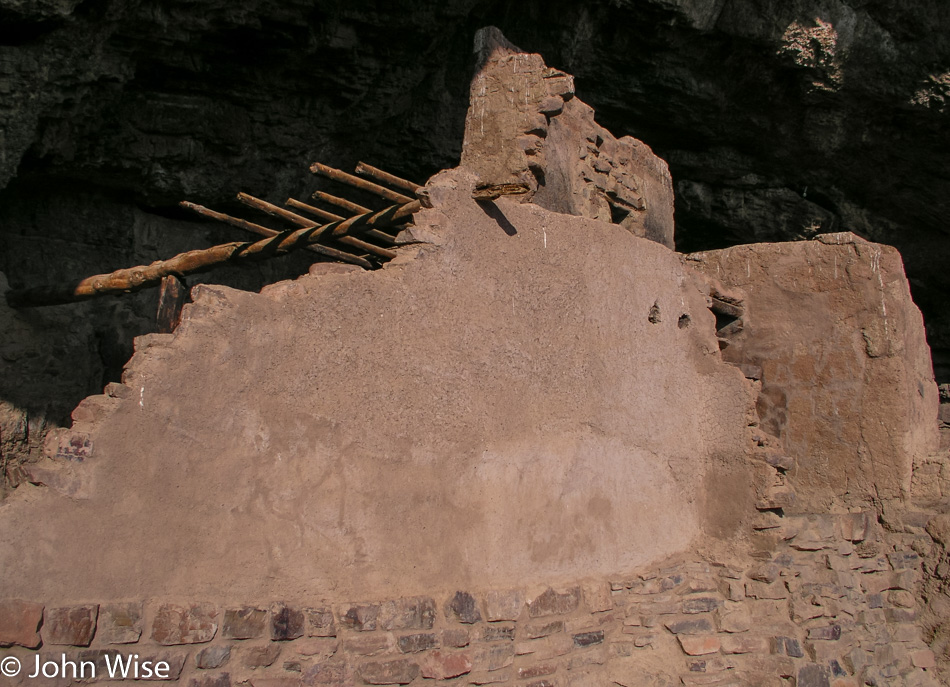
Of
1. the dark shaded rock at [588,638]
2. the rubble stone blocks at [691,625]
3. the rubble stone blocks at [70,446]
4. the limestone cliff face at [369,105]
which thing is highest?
the limestone cliff face at [369,105]

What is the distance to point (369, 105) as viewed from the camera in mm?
7191

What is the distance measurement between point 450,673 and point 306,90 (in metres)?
4.68

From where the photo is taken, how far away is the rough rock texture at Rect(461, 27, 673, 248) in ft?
14.6

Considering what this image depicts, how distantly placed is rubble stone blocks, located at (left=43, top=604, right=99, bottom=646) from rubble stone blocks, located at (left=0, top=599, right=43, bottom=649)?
1.1 inches

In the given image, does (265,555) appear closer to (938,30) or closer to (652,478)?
(652,478)

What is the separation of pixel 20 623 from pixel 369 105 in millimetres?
5102

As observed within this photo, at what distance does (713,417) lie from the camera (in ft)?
16.8

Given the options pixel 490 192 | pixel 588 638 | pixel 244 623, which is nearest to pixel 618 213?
pixel 490 192

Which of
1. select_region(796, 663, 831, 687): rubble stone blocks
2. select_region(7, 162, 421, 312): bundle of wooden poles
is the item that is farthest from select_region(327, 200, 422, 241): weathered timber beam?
select_region(796, 663, 831, 687): rubble stone blocks

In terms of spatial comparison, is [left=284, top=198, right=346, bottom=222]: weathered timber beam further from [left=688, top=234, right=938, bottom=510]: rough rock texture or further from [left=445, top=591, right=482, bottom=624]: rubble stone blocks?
[left=688, top=234, right=938, bottom=510]: rough rock texture

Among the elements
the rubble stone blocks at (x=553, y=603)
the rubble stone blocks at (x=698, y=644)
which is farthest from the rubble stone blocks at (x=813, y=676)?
the rubble stone blocks at (x=553, y=603)

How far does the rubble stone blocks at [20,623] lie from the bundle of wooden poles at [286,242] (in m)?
1.94

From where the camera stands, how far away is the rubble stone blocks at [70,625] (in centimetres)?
295

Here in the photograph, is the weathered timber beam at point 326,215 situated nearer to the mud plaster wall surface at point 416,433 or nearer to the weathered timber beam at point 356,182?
the weathered timber beam at point 356,182
